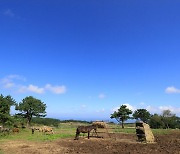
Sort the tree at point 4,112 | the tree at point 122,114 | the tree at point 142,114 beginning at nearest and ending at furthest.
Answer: the tree at point 4,112 < the tree at point 122,114 < the tree at point 142,114

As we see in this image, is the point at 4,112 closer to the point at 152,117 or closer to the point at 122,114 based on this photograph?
the point at 122,114

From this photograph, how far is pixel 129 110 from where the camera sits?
70.3 meters

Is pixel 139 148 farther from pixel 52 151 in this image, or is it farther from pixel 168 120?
pixel 168 120

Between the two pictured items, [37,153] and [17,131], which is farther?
[17,131]

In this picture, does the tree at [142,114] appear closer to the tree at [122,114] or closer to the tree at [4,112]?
the tree at [122,114]

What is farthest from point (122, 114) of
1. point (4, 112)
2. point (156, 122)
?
point (4, 112)

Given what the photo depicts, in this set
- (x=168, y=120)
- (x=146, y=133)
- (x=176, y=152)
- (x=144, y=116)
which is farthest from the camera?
(x=144, y=116)

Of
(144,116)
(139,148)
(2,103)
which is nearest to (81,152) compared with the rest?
(139,148)

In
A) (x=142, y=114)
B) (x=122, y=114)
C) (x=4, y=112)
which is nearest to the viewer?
(x=4, y=112)

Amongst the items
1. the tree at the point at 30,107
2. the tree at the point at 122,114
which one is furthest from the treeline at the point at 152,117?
the tree at the point at 30,107

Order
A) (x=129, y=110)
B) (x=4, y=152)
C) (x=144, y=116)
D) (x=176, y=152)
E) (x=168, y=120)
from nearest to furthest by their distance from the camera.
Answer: (x=176, y=152) → (x=4, y=152) → (x=129, y=110) → (x=168, y=120) → (x=144, y=116)

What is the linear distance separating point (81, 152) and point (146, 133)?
410 inches

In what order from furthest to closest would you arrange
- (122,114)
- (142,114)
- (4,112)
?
(142,114) < (122,114) < (4,112)

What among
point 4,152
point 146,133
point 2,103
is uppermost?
point 2,103
